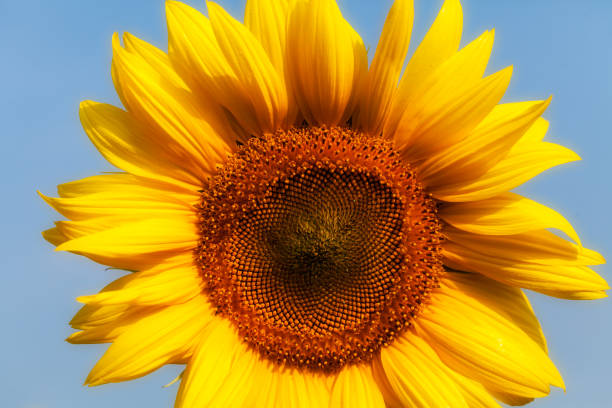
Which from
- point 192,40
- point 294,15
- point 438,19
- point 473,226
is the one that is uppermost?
point 438,19

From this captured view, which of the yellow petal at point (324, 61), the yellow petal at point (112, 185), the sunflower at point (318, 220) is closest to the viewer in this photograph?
the yellow petal at point (324, 61)

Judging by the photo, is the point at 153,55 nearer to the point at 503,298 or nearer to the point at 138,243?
the point at 138,243

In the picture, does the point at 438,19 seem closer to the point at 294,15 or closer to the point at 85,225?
the point at 294,15

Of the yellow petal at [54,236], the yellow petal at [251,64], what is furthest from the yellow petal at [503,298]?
the yellow petal at [54,236]

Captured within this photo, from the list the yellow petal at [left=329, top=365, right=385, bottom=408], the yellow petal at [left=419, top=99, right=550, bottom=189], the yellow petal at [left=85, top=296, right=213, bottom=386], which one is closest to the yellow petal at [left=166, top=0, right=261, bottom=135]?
the yellow petal at [left=419, top=99, right=550, bottom=189]

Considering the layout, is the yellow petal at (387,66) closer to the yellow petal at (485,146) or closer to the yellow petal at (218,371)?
the yellow petal at (485,146)

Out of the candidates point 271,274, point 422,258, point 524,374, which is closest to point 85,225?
point 271,274
